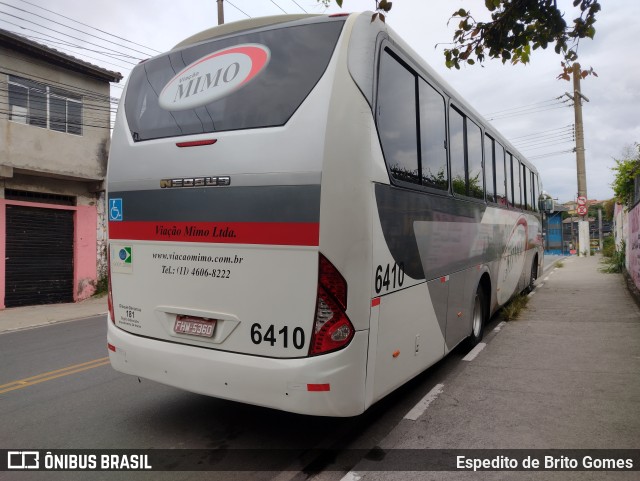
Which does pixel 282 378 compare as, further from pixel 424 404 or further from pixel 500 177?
pixel 500 177

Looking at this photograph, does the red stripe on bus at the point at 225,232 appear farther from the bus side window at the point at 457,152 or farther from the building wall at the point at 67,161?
the building wall at the point at 67,161

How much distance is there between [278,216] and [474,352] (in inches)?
179

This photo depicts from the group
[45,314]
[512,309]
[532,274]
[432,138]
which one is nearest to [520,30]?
[432,138]

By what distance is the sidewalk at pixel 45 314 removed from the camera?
11.3 meters

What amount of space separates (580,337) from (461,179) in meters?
3.77

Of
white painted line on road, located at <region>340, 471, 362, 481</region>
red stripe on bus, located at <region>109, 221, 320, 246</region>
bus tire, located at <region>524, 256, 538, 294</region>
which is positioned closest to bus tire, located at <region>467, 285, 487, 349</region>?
white painted line on road, located at <region>340, 471, 362, 481</region>

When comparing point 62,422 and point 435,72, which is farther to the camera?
point 435,72

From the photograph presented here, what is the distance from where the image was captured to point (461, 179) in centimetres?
Answer: 584

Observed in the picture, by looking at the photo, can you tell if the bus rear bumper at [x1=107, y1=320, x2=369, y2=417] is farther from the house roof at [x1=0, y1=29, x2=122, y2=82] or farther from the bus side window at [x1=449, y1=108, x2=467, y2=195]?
the house roof at [x1=0, y1=29, x2=122, y2=82]

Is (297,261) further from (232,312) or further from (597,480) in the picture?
(597,480)

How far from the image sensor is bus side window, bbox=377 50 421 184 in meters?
3.88

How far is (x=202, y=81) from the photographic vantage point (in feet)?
13.2

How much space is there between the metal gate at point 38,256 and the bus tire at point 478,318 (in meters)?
12.6

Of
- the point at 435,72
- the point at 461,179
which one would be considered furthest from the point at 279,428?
the point at 435,72
